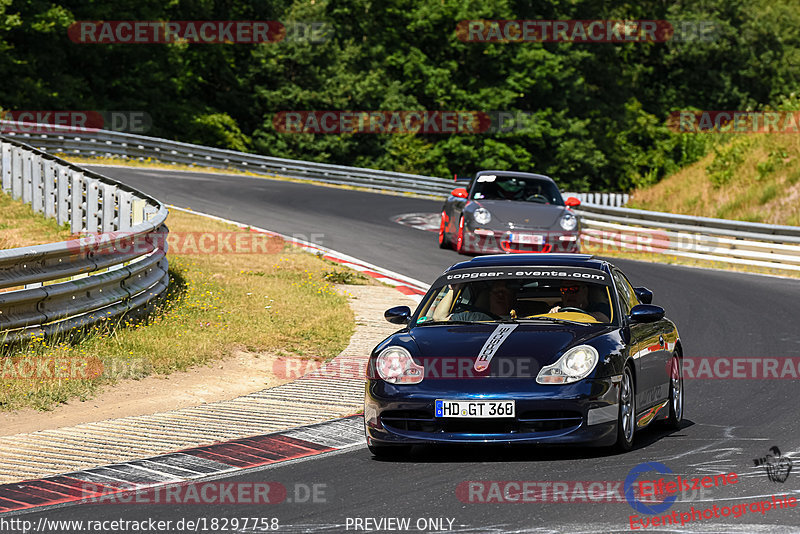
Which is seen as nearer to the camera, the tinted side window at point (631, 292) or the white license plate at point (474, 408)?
the white license plate at point (474, 408)

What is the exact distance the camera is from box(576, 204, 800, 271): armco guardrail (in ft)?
73.4

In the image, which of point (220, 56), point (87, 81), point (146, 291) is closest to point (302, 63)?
point (220, 56)

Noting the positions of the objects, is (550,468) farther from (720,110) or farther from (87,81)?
(720,110)

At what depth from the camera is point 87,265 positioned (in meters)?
11.8

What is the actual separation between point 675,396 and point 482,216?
10720mm

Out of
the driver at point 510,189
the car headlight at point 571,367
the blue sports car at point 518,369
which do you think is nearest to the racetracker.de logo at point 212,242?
the driver at point 510,189

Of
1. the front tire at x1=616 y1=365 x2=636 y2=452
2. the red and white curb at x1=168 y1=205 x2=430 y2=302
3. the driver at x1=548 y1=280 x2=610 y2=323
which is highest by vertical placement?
the driver at x1=548 y1=280 x2=610 y2=323

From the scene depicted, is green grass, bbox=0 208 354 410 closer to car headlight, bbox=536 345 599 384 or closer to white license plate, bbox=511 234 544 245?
white license plate, bbox=511 234 544 245

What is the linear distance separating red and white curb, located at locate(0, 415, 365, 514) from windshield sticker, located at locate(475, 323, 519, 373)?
51.5 inches

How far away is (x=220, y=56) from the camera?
57.3 m

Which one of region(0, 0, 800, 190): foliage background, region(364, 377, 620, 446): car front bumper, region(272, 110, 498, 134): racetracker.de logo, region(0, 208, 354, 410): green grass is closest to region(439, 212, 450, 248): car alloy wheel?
region(0, 208, 354, 410): green grass

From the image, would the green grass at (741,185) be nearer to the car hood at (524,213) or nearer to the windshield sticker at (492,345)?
the car hood at (524,213)

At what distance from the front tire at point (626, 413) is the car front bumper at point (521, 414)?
0.10 m

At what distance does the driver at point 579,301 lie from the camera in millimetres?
8820
